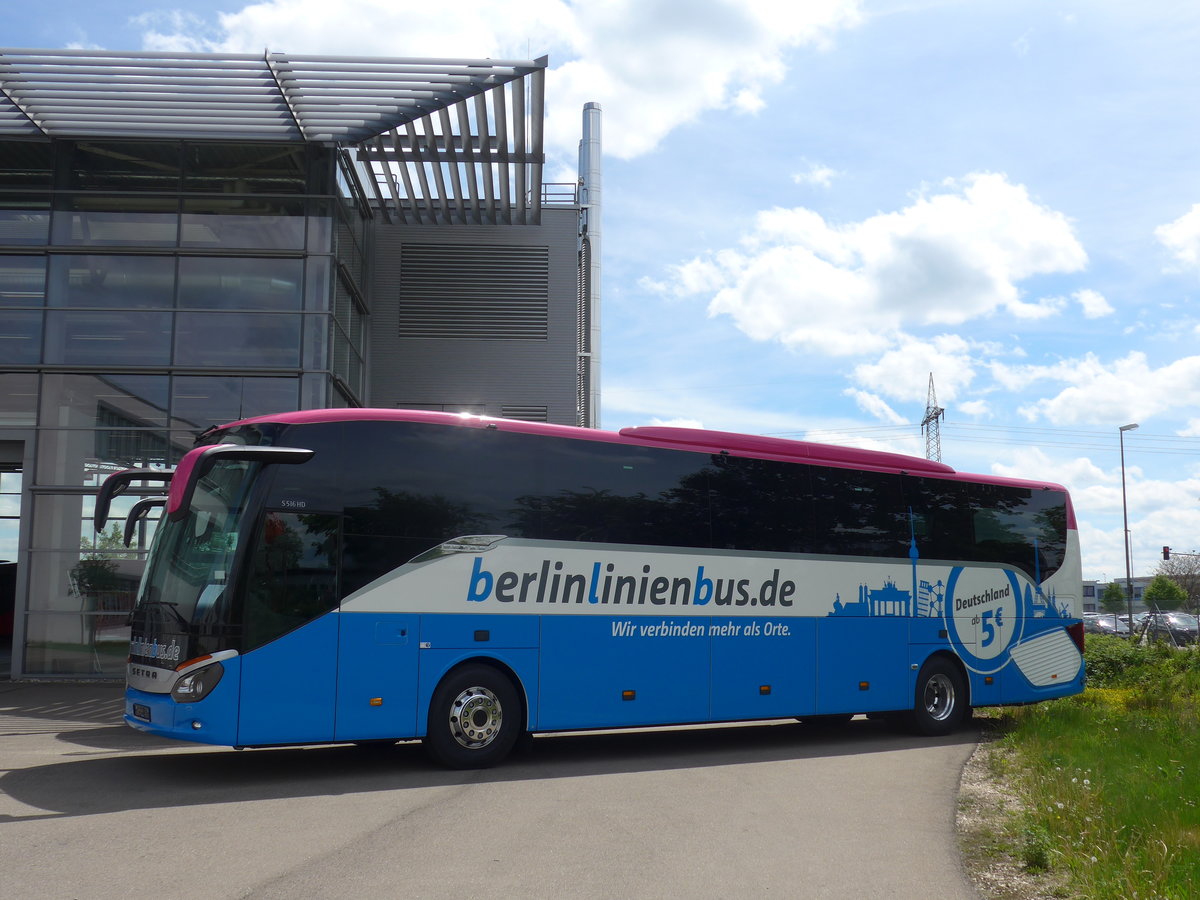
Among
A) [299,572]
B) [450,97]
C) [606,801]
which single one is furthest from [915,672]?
[450,97]

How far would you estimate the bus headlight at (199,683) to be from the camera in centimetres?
947

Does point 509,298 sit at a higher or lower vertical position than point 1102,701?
higher

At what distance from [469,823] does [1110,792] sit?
4.84 meters

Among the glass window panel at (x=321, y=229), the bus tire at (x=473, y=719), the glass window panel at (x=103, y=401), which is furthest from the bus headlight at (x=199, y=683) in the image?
the glass window panel at (x=321, y=229)

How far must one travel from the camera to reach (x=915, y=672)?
14.7 m

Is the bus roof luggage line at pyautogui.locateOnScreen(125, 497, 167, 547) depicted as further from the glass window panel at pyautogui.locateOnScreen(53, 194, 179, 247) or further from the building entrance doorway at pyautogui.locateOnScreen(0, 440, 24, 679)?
the glass window panel at pyautogui.locateOnScreen(53, 194, 179, 247)

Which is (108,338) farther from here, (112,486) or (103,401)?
(112,486)

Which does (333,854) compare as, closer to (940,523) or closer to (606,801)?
(606,801)

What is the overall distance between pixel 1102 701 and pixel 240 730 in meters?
13.8

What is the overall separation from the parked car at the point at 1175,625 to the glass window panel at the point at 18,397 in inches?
1234

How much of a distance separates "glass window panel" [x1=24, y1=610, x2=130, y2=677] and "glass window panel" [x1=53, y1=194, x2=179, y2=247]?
21.9ft

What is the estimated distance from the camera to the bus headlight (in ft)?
31.1

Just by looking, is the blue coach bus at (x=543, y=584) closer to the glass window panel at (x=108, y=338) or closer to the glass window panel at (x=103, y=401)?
the glass window panel at (x=103, y=401)

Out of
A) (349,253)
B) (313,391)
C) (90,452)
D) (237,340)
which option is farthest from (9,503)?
(349,253)
